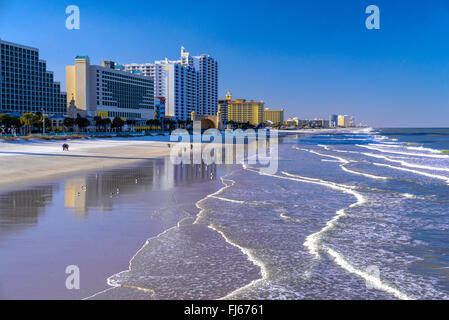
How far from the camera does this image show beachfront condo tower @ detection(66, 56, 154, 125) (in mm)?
153875

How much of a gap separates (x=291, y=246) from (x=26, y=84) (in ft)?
547

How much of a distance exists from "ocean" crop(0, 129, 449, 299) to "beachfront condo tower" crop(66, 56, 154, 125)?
135828mm

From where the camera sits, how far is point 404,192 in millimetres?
19328

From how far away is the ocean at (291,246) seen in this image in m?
7.38

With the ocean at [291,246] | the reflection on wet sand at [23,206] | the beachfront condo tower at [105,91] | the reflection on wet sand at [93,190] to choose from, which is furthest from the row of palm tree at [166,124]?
the reflection on wet sand at [23,206]

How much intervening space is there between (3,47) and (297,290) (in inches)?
6597

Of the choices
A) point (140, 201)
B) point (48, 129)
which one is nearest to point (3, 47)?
point (48, 129)

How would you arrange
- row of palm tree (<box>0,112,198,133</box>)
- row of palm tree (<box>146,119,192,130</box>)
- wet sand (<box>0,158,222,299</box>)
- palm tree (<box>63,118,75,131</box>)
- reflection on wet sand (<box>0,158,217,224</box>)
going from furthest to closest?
row of palm tree (<box>146,119,192,130</box>)
palm tree (<box>63,118,75,131</box>)
row of palm tree (<box>0,112,198,133</box>)
reflection on wet sand (<box>0,158,217,224</box>)
wet sand (<box>0,158,222,299</box>)

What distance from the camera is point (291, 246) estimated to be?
1013cm

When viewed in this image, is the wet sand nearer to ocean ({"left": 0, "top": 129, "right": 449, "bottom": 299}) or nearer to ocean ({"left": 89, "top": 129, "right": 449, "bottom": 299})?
ocean ({"left": 0, "top": 129, "right": 449, "bottom": 299})

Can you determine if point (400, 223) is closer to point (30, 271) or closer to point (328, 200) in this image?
point (328, 200)

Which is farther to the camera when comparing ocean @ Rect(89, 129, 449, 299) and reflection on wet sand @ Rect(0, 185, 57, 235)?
reflection on wet sand @ Rect(0, 185, 57, 235)

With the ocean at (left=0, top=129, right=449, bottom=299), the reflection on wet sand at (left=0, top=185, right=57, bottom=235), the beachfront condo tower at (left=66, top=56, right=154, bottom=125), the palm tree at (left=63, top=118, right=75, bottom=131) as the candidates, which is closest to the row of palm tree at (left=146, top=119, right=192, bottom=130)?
the beachfront condo tower at (left=66, top=56, right=154, bottom=125)

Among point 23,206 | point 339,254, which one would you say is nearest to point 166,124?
point 23,206
